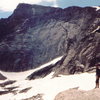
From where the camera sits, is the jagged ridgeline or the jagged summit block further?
the jagged summit block

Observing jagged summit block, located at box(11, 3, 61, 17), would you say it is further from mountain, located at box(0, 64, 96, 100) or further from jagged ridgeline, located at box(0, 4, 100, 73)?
mountain, located at box(0, 64, 96, 100)

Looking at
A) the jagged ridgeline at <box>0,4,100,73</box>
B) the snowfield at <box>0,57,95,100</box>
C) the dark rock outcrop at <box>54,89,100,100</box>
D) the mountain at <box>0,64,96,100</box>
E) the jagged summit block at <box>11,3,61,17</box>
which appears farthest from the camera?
the jagged summit block at <box>11,3,61,17</box>

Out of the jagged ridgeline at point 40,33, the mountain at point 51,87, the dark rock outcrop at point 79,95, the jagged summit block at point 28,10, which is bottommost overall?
the mountain at point 51,87

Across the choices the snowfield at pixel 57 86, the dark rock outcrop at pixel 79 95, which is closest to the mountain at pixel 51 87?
the snowfield at pixel 57 86

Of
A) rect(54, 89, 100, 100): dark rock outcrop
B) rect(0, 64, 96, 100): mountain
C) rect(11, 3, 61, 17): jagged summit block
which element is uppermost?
rect(11, 3, 61, 17): jagged summit block

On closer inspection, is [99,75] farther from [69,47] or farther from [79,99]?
[69,47]

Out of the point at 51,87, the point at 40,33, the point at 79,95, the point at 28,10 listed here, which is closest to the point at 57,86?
the point at 51,87

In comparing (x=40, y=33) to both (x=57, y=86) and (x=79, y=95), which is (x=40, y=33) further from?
(x=79, y=95)

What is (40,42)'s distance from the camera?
12925cm

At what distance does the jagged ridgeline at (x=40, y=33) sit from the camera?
367ft

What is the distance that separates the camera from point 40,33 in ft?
433

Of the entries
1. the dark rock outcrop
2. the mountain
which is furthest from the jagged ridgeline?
the dark rock outcrop

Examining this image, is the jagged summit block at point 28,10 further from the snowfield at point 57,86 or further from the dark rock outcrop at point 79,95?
the dark rock outcrop at point 79,95

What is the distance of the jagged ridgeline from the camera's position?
367 feet
